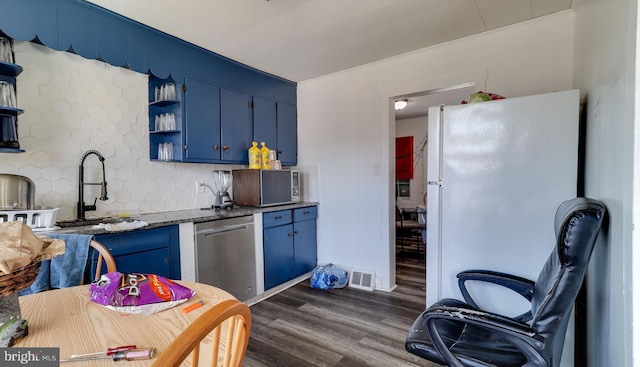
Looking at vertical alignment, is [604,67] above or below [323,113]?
below

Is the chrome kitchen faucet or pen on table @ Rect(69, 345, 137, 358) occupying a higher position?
the chrome kitchen faucet

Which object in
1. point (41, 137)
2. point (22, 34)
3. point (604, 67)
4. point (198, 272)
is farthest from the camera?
point (198, 272)

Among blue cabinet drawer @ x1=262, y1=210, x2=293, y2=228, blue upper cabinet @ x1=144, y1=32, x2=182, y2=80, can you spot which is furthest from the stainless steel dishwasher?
blue upper cabinet @ x1=144, y1=32, x2=182, y2=80

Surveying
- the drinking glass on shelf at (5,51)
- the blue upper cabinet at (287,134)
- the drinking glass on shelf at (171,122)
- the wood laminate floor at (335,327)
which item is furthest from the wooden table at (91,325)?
the blue upper cabinet at (287,134)

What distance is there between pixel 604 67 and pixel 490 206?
765mm

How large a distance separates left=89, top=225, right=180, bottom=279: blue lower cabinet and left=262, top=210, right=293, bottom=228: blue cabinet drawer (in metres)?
0.91

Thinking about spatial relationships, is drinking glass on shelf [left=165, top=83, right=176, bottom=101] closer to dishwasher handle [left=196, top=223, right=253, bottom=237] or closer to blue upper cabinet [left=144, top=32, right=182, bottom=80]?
blue upper cabinet [left=144, top=32, right=182, bottom=80]

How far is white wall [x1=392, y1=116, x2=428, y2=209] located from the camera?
5.91 meters

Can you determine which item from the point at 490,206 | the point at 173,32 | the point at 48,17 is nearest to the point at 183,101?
the point at 173,32

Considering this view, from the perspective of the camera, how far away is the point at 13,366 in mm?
633

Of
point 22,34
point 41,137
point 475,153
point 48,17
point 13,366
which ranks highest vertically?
point 48,17

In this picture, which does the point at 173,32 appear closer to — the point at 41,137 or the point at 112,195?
the point at 41,137

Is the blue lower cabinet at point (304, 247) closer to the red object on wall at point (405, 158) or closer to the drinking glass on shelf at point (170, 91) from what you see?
the drinking glass on shelf at point (170, 91)

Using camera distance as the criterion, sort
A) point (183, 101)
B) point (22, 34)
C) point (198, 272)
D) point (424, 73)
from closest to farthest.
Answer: point (22, 34), point (198, 272), point (183, 101), point (424, 73)
